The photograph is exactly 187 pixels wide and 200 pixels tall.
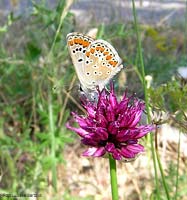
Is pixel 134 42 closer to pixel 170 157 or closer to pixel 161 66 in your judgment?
pixel 161 66

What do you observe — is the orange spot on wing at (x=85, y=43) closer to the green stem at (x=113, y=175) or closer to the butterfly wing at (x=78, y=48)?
the butterfly wing at (x=78, y=48)

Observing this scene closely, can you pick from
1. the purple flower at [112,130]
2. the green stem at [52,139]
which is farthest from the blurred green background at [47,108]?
the purple flower at [112,130]

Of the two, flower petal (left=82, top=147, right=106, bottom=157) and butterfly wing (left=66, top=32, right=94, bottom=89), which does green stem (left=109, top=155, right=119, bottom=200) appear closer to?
flower petal (left=82, top=147, right=106, bottom=157)

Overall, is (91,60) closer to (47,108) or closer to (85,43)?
(85,43)

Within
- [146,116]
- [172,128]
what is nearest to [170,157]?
[172,128]

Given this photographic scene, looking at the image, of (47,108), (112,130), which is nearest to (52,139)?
(47,108)

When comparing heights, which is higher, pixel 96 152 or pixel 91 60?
pixel 91 60

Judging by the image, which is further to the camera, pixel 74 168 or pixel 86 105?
pixel 74 168
